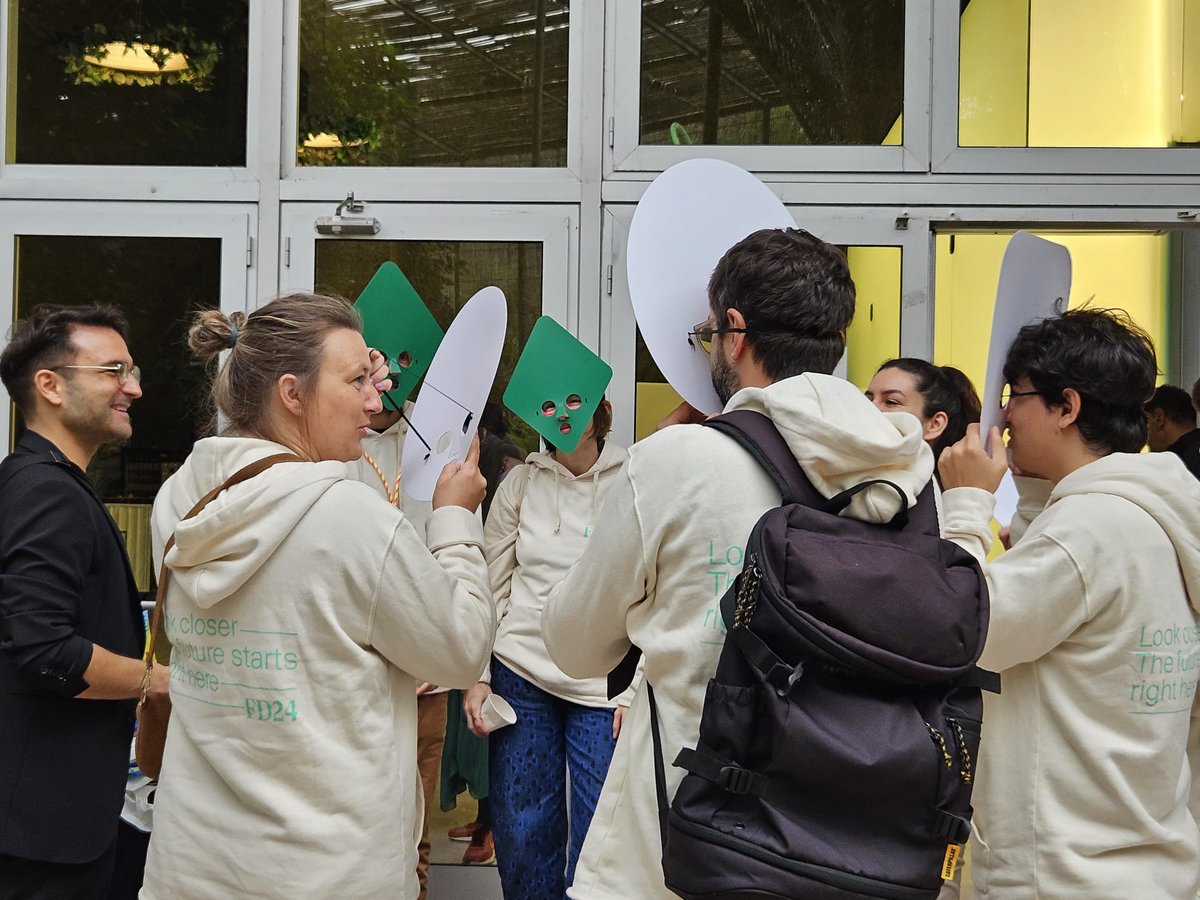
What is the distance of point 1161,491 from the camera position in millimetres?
1810

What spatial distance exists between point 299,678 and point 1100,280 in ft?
20.4

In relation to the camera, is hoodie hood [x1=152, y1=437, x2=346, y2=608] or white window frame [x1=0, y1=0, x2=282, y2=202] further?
white window frame [x1=0, y1=0, x2=282, y2=202]

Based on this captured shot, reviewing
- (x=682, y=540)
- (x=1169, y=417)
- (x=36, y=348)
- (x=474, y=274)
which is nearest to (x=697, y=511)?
(x=682, y=540)

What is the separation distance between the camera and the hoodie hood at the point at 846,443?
4.72 feet

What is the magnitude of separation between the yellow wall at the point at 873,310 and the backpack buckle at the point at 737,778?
2.07m

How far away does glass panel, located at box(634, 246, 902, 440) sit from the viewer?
10.8ft

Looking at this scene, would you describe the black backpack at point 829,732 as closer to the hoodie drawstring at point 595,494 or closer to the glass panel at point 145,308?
the hoodie drawstring at point 595,494

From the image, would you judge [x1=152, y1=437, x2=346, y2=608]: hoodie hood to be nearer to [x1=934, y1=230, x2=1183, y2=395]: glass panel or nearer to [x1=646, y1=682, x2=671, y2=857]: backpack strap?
[x1=646, y1=682, x2=671, y2=857]: backpack strap

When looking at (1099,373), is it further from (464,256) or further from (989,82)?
(464,256)

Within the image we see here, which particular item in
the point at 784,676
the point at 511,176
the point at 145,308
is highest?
the point at 511,176

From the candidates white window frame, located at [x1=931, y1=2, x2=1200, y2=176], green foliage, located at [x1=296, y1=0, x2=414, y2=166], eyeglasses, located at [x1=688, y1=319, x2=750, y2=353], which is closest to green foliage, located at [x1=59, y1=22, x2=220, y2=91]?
green foliage, located at [x1=296, y1=0, x2=414, y2=166]

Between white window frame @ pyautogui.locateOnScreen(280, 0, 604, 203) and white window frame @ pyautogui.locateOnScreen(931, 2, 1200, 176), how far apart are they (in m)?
0.98

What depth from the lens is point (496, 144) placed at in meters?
3.43

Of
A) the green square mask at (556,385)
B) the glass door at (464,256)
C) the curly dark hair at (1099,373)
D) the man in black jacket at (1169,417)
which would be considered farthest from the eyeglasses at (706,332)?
the man in black jacket at (1169,417)
